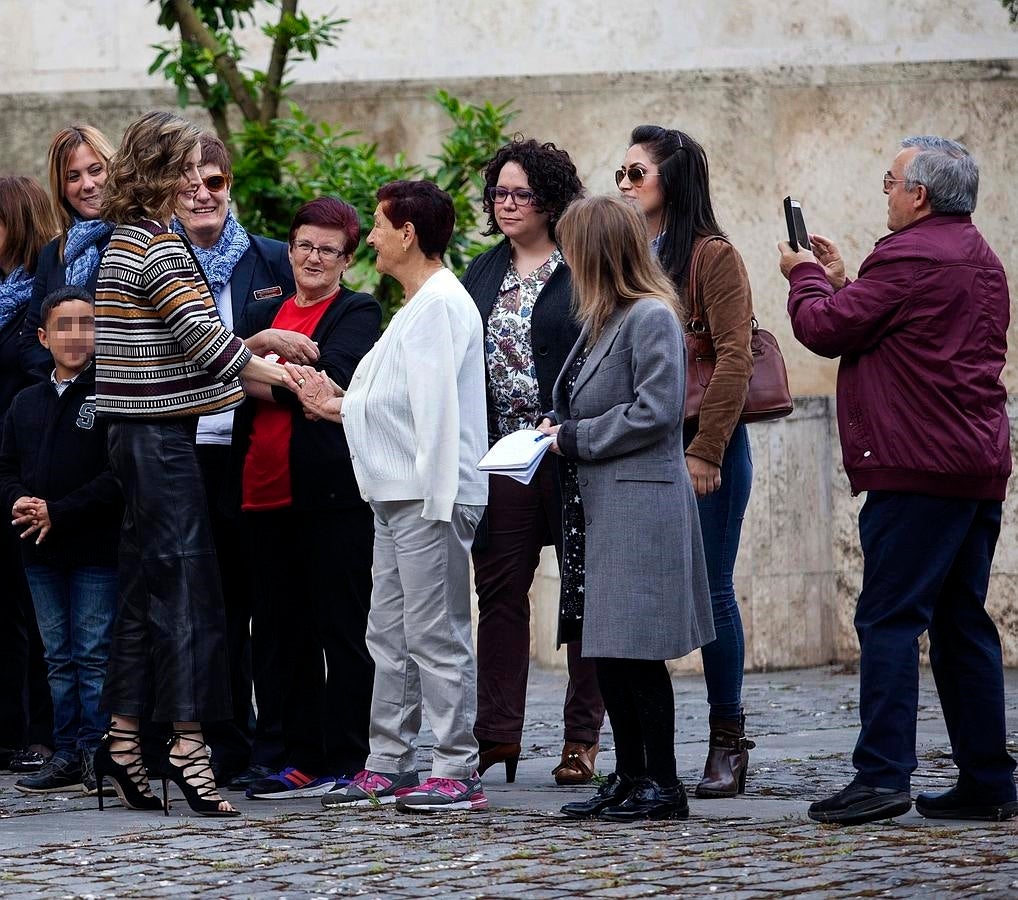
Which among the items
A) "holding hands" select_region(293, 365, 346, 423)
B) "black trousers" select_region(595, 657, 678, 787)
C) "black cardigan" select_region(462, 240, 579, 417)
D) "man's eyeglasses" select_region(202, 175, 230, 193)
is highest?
"man's eyeglasses" select_region(202, 175, 230, 193)

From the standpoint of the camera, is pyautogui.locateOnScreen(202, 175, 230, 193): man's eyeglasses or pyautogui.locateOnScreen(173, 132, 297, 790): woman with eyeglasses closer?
pyautogui.locateOnScreen(173, 132, 297, 790): woman with eyeglasses

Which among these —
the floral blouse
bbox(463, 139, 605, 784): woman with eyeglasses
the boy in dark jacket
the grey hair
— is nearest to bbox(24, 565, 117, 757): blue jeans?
the boy in dark jacket

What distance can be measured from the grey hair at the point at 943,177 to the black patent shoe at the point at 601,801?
187cm

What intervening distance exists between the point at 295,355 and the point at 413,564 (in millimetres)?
852

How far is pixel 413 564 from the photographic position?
18.8 feet

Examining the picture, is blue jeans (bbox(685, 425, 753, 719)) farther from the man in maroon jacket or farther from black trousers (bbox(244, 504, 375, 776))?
black trousers (bbox(244, 504, 375, 776))

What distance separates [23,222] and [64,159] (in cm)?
43

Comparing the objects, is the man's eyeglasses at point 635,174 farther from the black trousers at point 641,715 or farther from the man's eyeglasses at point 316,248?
the black trousers at point 641,715

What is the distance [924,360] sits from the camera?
5312 millimetres

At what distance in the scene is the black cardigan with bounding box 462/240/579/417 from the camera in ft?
20.6

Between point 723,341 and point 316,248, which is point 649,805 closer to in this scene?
point 723,341

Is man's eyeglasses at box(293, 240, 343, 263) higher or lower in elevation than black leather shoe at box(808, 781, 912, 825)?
higher

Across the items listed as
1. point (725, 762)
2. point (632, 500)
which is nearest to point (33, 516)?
point (632, 500)

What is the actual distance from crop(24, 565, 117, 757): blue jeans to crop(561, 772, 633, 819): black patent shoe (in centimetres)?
186
